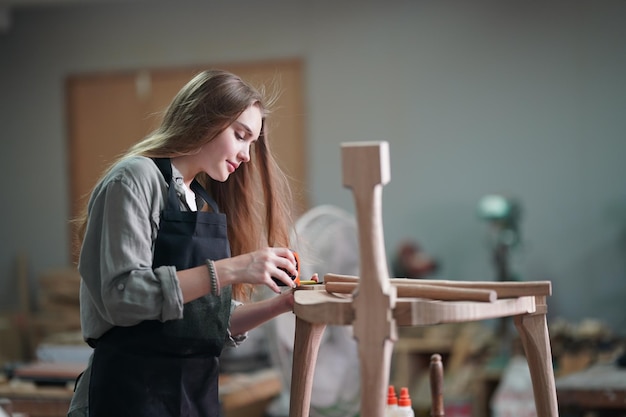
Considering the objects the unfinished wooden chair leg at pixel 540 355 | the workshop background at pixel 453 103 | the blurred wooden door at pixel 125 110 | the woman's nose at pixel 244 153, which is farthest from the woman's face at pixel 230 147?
the blurred wooden door at pixel 125 110

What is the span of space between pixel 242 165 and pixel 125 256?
53cm

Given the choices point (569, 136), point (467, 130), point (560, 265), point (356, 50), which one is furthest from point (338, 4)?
point (560, 265)

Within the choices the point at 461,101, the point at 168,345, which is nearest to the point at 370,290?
the point at 168,345

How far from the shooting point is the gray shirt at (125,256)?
1.88 meters

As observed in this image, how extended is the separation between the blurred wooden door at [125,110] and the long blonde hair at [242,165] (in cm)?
491

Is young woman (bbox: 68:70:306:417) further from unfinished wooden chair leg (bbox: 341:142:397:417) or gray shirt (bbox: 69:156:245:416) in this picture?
unfinished wooden chair leg (bbox: 341:142:397:417)

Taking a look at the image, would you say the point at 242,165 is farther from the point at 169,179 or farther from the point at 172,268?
the point at 172,268

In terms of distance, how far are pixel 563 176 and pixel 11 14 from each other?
472cm

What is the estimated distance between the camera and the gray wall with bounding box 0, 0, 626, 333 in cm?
663

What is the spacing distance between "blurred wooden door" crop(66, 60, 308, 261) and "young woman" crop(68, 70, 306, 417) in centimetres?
507

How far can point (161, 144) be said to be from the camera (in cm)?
214

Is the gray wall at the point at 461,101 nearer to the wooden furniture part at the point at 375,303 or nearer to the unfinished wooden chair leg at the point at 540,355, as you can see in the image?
the unfinished wooden chair leg at the point at 540,355

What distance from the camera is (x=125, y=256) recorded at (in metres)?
1.89

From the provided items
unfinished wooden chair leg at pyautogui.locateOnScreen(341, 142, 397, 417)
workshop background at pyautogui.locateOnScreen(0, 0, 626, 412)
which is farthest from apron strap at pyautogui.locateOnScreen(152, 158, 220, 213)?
workshop background at pyautogui.locateOnScreen(0, 0, 626, 412)
